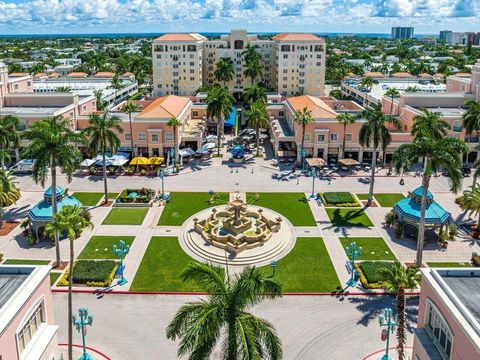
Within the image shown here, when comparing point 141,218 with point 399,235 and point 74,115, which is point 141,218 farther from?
point 74,115

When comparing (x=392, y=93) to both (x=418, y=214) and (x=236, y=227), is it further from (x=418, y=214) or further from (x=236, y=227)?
(x=236, y=227)

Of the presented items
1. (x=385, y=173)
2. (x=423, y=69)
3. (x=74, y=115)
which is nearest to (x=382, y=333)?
(x=385, y=173)

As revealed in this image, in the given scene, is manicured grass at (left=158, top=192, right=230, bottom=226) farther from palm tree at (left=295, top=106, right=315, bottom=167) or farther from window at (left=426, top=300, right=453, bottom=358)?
window at (left=426, top=300, right=453, bottom=358)

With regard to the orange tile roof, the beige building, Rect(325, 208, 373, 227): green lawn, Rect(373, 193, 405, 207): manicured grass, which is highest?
the orange tile roof

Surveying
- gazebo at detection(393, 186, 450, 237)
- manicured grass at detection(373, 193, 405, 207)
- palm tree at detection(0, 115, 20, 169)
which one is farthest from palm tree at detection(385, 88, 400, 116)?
palm tree at detection(0, 115, 20, 169)

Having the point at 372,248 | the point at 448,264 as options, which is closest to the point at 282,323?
the point at 372,248

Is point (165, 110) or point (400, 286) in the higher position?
point (165, 110)
